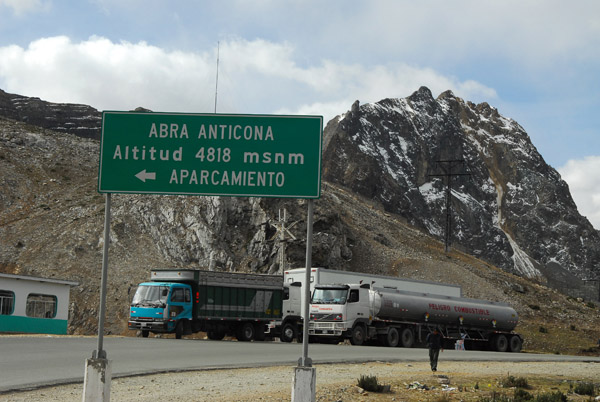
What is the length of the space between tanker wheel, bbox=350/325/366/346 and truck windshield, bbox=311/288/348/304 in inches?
56.5

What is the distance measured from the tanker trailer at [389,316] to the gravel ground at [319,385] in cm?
1277

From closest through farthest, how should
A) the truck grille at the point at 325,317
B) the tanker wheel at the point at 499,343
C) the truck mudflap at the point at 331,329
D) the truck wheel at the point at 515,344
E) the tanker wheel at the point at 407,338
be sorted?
1. the truck mudflap at the point at 331,329
2. the truck grille at the point at 325,317
3. the tanker wheel at the point at 407,338
4. the tanker wheel at the point at 499,343
5. the truck wheel at the point at 515,344

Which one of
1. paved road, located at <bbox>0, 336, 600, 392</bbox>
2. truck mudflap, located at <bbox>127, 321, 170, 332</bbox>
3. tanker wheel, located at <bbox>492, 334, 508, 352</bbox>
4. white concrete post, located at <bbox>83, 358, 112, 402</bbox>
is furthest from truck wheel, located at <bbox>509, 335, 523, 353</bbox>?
white concrete post, located at <bbox>83, 358, 112, 402</bbox>

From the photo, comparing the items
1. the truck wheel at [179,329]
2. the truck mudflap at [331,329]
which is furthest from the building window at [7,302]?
the truck mudflap at [331,329]

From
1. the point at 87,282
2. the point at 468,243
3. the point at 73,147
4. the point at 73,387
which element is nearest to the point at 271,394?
the point at 73,387

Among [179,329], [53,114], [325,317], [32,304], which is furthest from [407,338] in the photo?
[53,114]

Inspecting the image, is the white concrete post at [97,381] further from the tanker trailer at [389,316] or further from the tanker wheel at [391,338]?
the tanker wheel at [391,338]

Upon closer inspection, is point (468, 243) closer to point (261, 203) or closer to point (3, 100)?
point (3, 100)

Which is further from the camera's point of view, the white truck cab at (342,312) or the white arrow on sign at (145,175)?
the white truck cab at (342,312)

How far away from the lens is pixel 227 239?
204 ft

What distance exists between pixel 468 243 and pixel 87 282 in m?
161

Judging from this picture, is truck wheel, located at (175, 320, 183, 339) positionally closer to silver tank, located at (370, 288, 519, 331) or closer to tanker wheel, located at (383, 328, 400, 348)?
silver tank, located at (370, 288, 519, 331)

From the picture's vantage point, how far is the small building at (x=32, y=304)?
35.9 metres

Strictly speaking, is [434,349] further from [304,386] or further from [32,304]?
[32,304]
